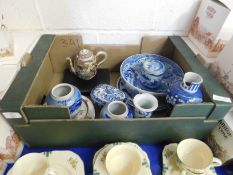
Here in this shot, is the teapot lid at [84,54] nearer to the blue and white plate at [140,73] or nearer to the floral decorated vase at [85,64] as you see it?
the floral decorated vase at [85,64]

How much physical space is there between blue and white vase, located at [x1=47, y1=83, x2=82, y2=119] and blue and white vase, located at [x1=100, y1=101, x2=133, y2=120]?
74 millimetres

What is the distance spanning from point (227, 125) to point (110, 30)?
47cm

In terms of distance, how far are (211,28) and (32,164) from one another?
618 millimetres

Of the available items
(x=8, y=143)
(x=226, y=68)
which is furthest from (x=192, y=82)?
(x=8, y=143)

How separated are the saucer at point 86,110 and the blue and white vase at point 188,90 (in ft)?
0.74

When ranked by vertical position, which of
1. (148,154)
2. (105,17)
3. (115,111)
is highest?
(105,17)

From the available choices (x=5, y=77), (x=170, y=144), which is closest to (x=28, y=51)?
(x=5, y=77)

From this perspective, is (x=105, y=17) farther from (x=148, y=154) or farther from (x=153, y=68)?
(x=148, y=154)

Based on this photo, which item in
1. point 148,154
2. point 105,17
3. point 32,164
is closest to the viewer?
point 32,164

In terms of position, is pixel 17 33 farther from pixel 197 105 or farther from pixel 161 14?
pixel 197 105

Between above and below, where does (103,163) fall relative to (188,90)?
below

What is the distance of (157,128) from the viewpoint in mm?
535

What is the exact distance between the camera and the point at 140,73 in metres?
0.67

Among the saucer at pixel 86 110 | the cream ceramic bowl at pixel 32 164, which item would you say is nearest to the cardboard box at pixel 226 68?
the saucer at pixel 86 110
